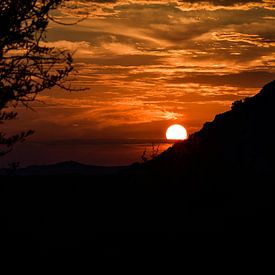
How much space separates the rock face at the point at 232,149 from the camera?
17797 millimetres

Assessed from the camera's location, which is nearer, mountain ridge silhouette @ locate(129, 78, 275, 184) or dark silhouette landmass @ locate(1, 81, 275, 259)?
dark silhouette landmass @ locate(1, 81, 275, 259)

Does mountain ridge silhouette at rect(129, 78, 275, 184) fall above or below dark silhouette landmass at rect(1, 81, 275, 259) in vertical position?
above

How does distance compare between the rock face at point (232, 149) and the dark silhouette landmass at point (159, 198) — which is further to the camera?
the rock face at point (232, 149)

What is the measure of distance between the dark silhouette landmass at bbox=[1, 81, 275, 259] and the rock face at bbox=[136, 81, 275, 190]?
0.04 meters

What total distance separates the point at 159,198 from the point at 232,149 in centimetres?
499

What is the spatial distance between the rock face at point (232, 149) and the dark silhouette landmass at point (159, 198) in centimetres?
4

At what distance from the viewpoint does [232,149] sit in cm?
2009

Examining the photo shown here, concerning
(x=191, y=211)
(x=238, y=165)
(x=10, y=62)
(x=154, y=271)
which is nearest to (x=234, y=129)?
(x=238, y=165)

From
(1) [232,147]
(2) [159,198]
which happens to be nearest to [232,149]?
(1) [232,147]

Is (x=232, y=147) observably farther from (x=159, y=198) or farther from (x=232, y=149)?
(x=159, y=198)

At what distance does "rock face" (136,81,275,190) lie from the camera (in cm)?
1780

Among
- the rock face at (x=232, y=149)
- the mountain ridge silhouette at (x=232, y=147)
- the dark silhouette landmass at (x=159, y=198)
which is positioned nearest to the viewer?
the dark silhouette landmass at (x=159, y=198)

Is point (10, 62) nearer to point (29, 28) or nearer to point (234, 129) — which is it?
point (29, 28)

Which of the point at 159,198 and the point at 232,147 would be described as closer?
the point at 159,198
